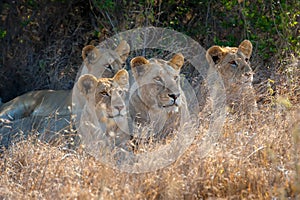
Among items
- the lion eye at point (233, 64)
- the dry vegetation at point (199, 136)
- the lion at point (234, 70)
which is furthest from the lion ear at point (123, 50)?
the lion eye at point (233, 64)

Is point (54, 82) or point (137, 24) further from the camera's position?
point (54, 82)

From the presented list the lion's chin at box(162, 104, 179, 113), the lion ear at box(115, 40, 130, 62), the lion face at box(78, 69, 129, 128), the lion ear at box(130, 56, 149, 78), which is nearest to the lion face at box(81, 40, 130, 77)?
the lion ear at box(115, 40, 130, 62)

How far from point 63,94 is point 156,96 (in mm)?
2354

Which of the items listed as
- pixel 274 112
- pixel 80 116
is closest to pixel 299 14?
pixel 274 112

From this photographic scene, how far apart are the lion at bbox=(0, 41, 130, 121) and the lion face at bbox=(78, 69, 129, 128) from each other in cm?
123

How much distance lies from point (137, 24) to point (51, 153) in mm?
3397

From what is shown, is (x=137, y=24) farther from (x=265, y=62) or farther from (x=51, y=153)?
(x=51, y=153)

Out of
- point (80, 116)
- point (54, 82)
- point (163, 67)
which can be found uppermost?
point (163, 67)

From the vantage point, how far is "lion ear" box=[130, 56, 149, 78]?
6418mm

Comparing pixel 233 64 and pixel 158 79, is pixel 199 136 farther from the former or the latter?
pixel 233 64

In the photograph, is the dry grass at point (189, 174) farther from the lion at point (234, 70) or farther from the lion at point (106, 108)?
the lion at point (234, 70)

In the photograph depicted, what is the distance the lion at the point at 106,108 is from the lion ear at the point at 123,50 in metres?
1.74

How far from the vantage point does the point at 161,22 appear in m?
8.66

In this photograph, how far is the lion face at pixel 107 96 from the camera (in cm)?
595
